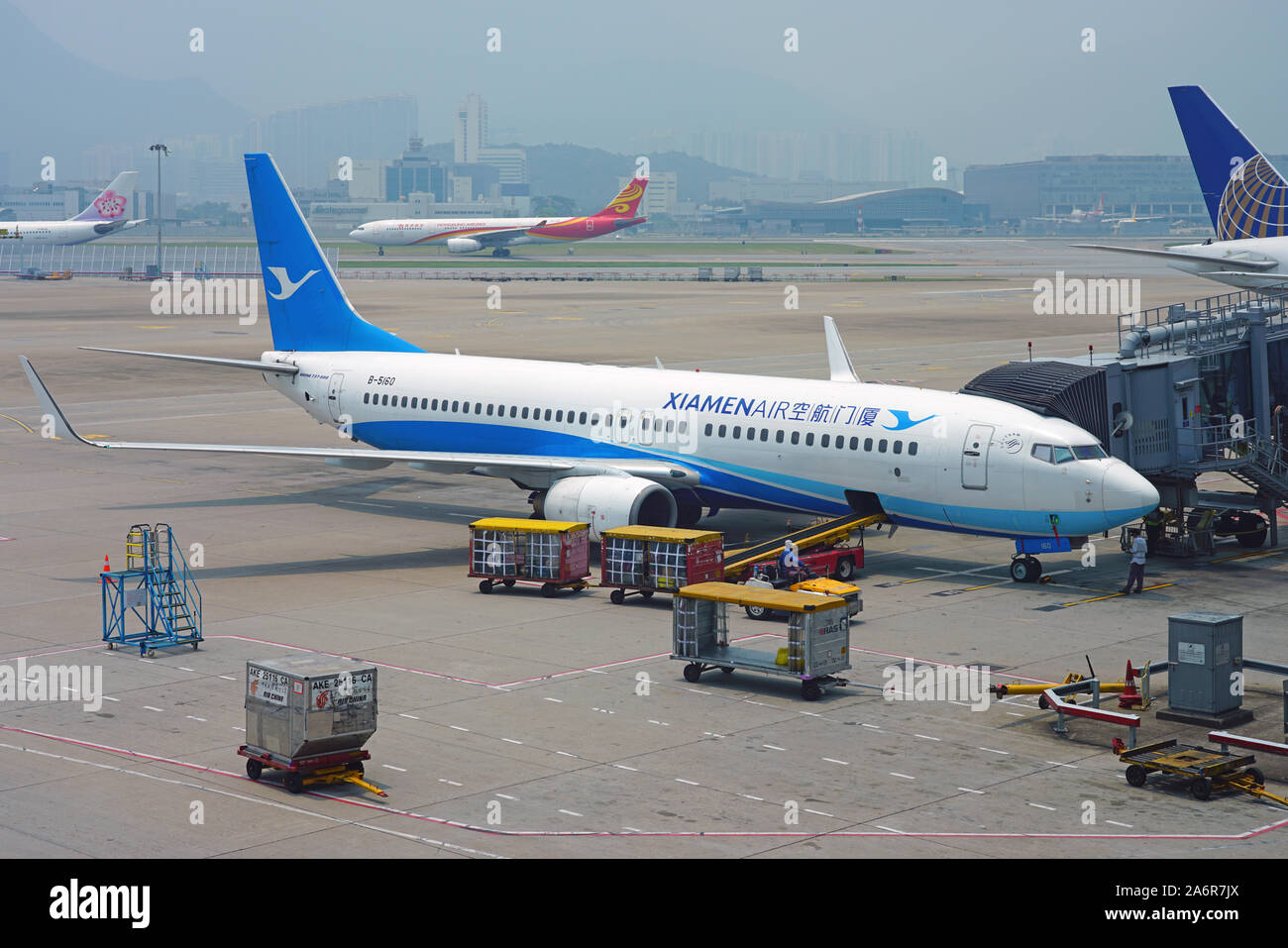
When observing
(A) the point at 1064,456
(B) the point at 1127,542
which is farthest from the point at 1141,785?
(B) the point at 1127,542

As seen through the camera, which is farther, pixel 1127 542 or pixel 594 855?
pixel 1127 542

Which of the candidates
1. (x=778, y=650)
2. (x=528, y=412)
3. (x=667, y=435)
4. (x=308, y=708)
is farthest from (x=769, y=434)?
(x=308, y=708)

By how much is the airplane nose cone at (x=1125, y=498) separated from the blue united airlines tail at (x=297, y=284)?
80.1 feet

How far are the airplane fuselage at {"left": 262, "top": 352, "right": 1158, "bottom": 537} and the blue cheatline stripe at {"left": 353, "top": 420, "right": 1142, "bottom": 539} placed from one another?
41mm

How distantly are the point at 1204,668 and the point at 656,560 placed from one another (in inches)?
527

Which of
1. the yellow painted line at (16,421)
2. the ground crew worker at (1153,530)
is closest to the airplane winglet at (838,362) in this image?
the ground crew worker at (1153,530)

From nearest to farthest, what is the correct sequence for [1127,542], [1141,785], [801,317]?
[1141,785]
[1127,542]
[801,317]

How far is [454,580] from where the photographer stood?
37.7 metres

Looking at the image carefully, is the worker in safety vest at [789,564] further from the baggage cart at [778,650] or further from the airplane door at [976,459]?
the baggage cart at [778,650]

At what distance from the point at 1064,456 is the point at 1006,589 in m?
3.64

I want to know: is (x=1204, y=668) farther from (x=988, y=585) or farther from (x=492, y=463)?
(x=492, y=463)

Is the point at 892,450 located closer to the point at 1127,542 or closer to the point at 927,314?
the point at 1127,542

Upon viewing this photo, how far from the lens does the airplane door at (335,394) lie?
160 ft

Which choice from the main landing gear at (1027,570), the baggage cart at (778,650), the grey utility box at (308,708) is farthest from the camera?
the main landing gear at (1027,570)
